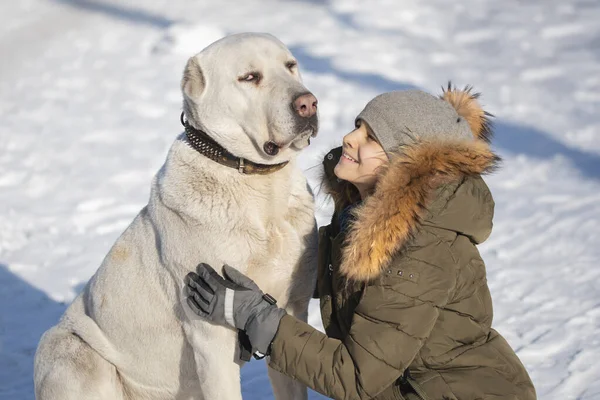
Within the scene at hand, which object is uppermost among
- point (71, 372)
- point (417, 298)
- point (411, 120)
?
point (411, 120)

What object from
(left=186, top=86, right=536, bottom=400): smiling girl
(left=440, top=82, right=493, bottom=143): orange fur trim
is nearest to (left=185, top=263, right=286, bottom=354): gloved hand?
(left=186, top=86, right=536, bottom=400): smiling girl

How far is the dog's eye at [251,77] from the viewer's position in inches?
127

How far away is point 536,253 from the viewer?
5.69 meters

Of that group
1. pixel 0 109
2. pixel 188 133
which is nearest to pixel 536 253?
pixel 188 133

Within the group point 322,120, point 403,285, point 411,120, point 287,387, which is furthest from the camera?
point 322,120

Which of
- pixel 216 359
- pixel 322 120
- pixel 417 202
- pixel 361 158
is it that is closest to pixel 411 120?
pixel 361 158

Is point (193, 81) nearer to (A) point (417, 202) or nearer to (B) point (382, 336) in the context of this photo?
(A) point (417, 202)

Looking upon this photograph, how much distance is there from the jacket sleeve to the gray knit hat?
Answer: 0.47 meters

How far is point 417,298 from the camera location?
107 inches

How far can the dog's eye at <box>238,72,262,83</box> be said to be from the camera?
3.22 m

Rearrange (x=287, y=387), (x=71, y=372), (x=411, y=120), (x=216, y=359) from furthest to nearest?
(x=287, y=387) → (x=71, y=372) → (x=216, y=359) → (x=411, y=120)

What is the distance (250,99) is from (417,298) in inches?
42.2

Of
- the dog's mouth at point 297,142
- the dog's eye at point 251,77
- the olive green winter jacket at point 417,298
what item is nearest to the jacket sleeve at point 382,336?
the olive green winter jacket at point 417,298

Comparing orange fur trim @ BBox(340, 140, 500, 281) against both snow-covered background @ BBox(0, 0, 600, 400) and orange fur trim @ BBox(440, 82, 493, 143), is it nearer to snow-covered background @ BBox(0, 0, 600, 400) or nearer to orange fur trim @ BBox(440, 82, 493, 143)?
orange fur trim @ BBox(440, 82, 493, 143)
